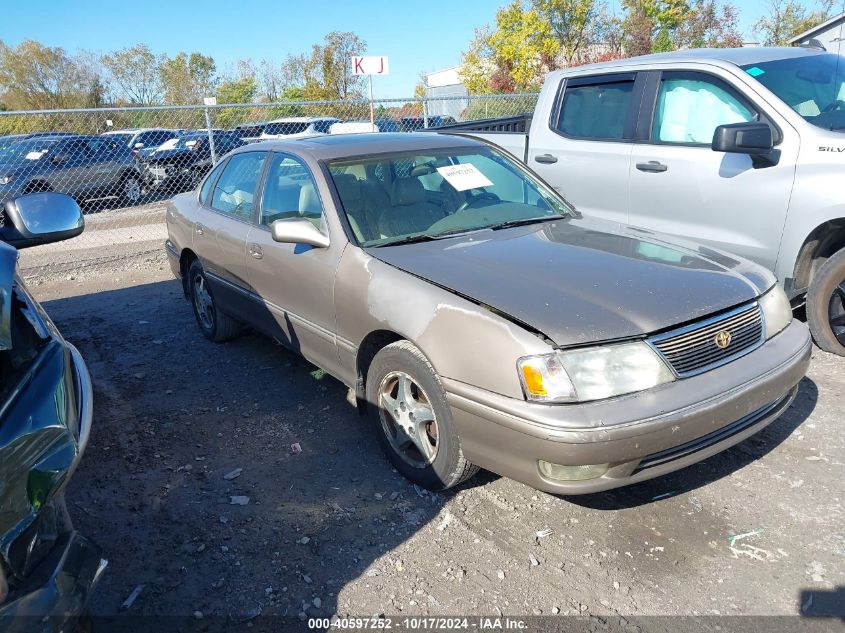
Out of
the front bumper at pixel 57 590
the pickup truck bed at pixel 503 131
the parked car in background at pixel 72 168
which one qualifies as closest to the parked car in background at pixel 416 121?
the parked car in background at pixel 72 168

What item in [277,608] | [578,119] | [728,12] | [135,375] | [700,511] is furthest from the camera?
[728,12]

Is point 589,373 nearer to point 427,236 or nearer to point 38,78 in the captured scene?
point 427,236

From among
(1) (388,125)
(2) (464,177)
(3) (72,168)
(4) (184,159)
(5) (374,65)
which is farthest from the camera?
(1) (388,125)

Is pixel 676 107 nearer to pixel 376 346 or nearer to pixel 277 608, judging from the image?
pixel 376 346

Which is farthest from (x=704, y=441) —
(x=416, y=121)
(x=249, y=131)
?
(x=249, y=131)

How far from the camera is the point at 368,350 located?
11.6ft

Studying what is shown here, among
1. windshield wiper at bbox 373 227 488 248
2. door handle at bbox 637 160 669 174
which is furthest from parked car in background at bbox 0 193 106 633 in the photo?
door handle at bbox 637 160 669 174

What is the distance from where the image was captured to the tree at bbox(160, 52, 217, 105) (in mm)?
38416

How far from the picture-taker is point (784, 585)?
8.58 feet

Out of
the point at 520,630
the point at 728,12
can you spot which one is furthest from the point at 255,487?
the point at 728,12

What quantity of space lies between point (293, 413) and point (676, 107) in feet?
11.6

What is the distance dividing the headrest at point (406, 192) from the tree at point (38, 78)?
126ft

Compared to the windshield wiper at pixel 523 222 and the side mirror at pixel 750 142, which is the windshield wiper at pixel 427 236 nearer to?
the windshield wiper at pixel 523 222

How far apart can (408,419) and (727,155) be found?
9.85 ft
